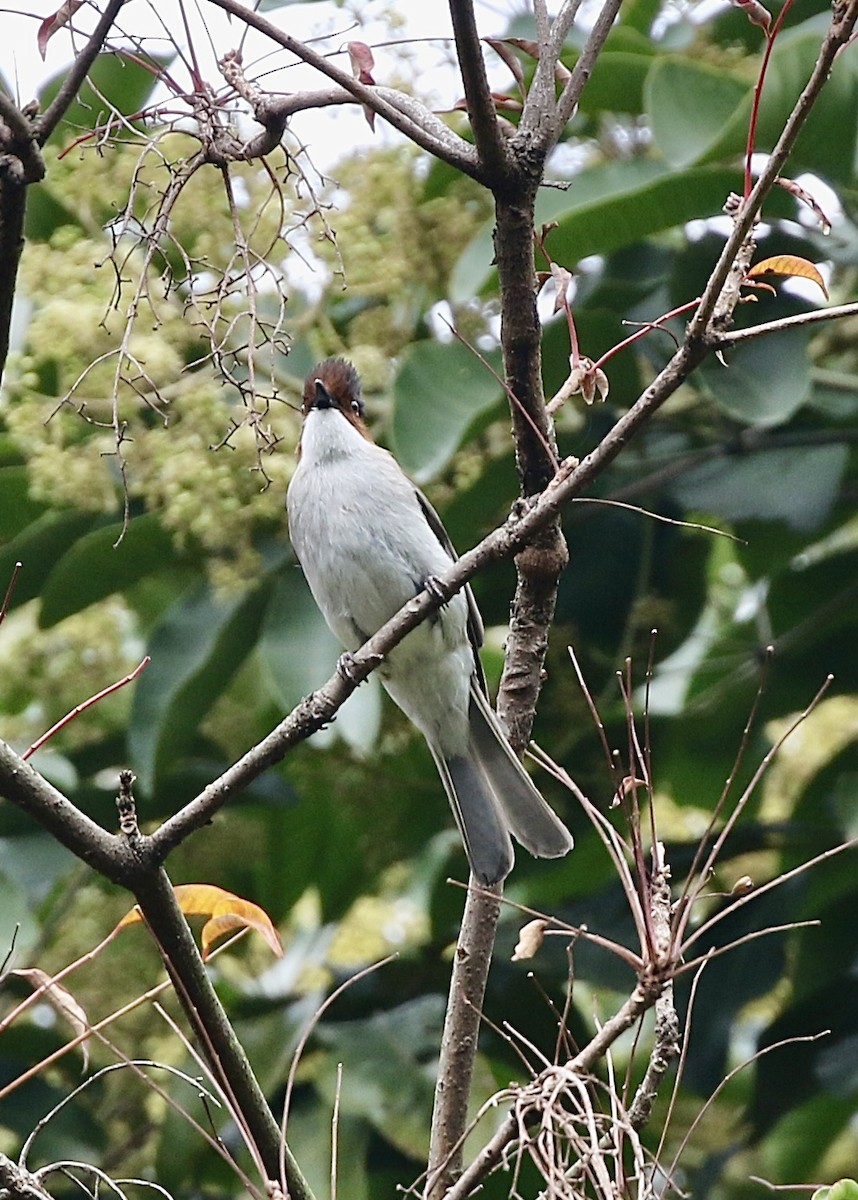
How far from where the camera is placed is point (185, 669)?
4449mm

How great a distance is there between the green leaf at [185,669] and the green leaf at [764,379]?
4.46 feet

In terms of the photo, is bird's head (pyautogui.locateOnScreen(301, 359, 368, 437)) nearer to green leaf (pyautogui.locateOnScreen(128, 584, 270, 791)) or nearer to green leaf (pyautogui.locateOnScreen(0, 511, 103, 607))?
green leaf (pyautogui.locateOnScreen(128, 584, 270, 791))

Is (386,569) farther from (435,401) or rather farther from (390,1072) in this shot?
(390,1072)

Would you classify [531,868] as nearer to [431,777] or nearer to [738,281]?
[431,777]

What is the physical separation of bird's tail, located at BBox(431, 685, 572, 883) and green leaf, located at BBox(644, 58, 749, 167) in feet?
4.62

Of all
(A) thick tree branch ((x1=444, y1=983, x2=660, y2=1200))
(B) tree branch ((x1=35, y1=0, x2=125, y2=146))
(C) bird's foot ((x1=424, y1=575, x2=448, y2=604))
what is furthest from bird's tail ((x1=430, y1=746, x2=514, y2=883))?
(B) tree branch ((x1=35, y1=0, x2=125, y2=146))

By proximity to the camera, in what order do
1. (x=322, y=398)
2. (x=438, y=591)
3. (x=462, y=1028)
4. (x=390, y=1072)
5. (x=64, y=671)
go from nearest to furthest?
(x=438, y=591)
(x=462, y=1028)
(x=322, y=398)
(x=390, y=1072)
(x=64, y=671)

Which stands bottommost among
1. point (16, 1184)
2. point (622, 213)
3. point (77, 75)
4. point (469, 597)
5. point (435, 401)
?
point (16, 1184)

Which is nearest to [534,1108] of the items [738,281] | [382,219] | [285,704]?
[738,281]

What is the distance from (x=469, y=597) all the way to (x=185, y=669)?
84cm

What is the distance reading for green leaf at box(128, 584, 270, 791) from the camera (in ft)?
14.3

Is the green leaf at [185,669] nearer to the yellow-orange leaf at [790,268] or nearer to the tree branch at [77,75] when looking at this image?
the tree branch at [77,75]

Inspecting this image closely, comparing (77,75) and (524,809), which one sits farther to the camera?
(524,809)

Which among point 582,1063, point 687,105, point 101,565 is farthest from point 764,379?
point 582,1063
